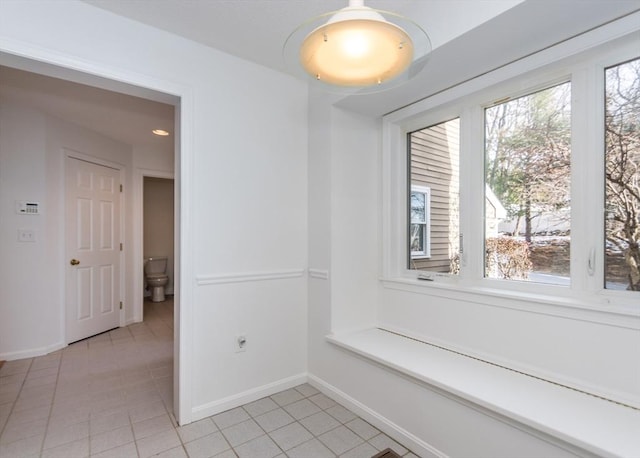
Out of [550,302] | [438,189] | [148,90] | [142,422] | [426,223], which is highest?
[148,90]

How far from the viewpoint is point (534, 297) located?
170 centimetres

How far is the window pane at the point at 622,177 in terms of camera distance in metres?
1.49

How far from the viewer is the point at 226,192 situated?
88.0 inches

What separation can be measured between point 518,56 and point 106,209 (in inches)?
177

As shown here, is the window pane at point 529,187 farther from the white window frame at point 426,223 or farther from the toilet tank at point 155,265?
the toilet tank at point 155,265

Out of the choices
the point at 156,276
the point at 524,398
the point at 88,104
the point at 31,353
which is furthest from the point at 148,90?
the point at 156,276

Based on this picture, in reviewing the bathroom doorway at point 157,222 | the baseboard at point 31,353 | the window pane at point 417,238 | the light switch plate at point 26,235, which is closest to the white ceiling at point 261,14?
the window pane at point 417,238

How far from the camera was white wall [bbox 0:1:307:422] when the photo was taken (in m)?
1.83

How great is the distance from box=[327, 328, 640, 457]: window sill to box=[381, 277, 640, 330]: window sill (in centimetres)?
36

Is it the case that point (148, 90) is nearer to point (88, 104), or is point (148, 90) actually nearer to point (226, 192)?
point (226, 192)

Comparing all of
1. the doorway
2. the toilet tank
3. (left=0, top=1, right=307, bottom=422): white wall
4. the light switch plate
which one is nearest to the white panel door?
the light switch plate

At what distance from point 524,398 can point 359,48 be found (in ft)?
5.51

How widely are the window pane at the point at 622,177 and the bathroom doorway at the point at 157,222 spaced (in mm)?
5977

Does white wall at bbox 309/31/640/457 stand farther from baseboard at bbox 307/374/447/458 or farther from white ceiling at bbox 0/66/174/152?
white ceiling at bbox 0/66/174/152
